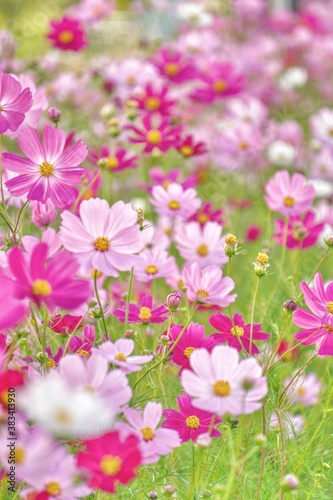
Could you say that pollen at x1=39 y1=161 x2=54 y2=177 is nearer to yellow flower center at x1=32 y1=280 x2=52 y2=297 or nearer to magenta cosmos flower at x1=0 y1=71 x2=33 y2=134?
magenta cosmos flower at x1=0 y1=71 x2=33 y2=134

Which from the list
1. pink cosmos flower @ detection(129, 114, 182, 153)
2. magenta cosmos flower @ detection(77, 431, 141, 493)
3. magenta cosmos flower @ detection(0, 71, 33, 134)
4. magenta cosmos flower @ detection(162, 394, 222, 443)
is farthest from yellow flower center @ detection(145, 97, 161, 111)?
magenta cosmos flower @ detection(77, 431, 141, 493)

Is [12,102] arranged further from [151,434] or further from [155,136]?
[155,136]

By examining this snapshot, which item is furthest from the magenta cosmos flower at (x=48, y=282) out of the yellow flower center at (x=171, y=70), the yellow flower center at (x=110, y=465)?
the yellow flower center at (x=171, y=70)

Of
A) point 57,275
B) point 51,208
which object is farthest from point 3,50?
point 57,275

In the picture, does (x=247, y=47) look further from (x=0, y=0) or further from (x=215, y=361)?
(x=215, y=361)

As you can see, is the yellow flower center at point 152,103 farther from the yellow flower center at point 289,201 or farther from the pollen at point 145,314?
the pollen at point 145,314
